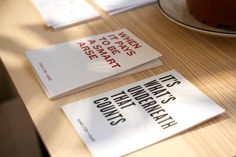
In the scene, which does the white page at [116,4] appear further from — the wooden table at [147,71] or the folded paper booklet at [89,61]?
the folded paper booklet at [89,61]

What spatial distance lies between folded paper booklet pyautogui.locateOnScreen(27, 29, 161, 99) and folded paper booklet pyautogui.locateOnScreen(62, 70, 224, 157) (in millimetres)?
40

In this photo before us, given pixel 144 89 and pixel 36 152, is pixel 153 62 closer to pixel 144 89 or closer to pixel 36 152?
pixel 144 89

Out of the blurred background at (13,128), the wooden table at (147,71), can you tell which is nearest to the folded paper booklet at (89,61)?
the wooden table at (147,71)

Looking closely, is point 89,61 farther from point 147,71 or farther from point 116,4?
point 116,4

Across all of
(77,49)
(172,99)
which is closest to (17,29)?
(77,49)

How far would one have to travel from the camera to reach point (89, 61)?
0.64m

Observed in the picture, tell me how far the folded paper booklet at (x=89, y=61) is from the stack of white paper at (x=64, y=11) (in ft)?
0.30

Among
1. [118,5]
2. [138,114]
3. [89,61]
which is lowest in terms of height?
[138,114]

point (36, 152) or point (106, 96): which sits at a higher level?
point (36, 152)

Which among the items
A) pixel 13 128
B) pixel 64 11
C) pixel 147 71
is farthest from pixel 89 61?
pixel 13 128

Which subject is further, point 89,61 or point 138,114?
point 89,61

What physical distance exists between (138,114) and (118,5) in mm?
382

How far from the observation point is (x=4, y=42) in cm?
71

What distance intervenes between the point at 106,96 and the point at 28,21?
0.33m
